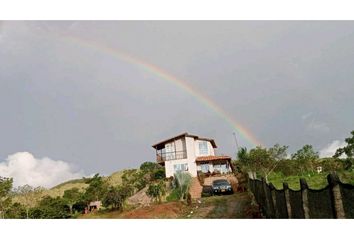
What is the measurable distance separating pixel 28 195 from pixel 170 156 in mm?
14702

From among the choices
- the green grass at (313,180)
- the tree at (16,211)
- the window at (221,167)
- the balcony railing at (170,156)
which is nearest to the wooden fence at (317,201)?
the green grass at (313,180)

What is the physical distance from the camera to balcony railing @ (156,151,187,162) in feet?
128

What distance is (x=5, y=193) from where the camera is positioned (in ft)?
91.0

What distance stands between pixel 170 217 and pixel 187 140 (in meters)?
22.7

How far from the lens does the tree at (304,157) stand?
1287 inches

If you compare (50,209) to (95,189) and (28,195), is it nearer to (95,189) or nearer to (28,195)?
(28,195)

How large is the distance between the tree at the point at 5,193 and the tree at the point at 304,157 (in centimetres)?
2271

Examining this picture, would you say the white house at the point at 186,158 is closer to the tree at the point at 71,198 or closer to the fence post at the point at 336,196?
the tree at the point at 71,198

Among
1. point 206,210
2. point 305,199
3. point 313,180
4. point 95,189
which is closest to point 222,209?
point 206,210

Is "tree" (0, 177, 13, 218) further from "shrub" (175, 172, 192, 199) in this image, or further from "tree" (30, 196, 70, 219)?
"shrub" (175, 172, 192, 199)

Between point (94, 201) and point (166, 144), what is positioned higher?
point (166, 144)

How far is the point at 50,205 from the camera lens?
28.8 meters
